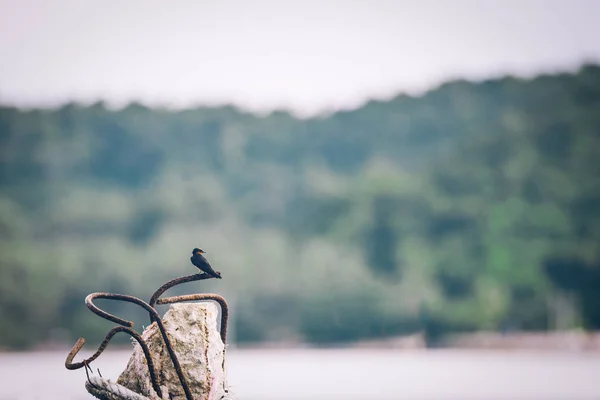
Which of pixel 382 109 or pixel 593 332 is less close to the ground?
pixel 382 109

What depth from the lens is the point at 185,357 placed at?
5.80 m

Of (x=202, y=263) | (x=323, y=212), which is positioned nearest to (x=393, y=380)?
(x=202, y=263)

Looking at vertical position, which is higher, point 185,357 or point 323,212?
point 323,212

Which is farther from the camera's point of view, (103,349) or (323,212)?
(323,212)

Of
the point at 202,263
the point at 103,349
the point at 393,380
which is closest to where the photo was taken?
the point at 202,263

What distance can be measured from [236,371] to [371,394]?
13.2m

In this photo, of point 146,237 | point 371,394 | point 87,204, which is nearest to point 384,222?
point 146,237

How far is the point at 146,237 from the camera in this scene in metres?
75.4

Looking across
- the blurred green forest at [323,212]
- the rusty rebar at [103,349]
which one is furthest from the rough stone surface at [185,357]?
the blurred green forest at [323,212]

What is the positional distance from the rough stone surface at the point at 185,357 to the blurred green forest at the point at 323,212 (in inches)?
1940

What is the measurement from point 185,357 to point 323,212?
245 feet

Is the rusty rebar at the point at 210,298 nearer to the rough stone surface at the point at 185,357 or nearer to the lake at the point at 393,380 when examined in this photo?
the rough stone surface at the point at 185,357

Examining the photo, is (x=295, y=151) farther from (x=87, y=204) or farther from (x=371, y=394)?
(x=371, y=394)

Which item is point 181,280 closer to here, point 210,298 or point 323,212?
point 210,298
